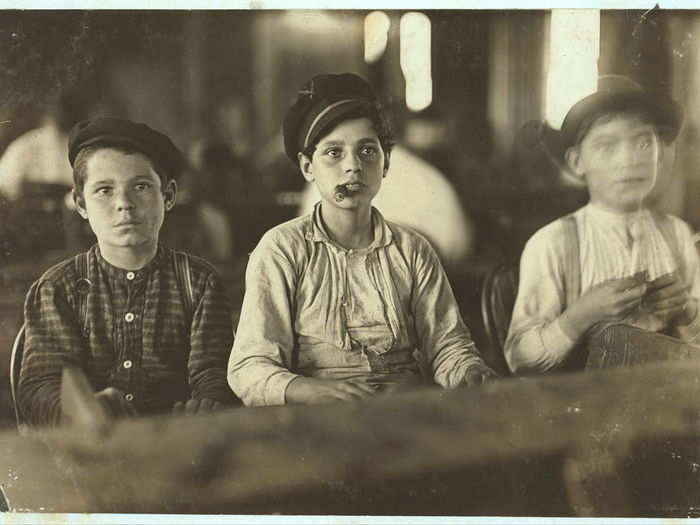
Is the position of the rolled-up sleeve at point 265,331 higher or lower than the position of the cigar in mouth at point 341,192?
lower

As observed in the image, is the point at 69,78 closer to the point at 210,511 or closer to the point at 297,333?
the point at 297,333

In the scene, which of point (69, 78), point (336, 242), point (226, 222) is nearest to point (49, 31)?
point (69, 78)

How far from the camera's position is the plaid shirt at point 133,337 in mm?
1879

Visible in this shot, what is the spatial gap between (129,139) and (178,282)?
0.36 m

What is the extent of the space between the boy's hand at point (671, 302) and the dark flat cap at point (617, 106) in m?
0.39

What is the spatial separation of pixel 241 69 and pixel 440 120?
49 centimetres

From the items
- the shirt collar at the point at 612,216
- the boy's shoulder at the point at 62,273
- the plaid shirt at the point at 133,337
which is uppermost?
the shirt collar at the point at 612,216

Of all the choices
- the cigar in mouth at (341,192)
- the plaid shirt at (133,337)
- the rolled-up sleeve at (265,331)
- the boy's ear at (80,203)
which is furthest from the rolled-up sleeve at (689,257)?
the boy's ear at (80,203)

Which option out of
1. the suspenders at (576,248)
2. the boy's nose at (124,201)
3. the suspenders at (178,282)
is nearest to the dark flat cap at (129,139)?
the boy's nose at (124,201)

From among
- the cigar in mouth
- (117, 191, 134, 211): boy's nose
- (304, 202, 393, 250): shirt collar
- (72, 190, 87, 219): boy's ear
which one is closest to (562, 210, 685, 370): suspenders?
(304, 202, 393, 250): shirt collar

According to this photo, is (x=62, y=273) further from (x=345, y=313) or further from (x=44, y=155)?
(x=345, y=313)

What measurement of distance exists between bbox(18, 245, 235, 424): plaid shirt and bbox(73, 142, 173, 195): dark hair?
167 millimetres

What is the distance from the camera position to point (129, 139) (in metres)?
1.88

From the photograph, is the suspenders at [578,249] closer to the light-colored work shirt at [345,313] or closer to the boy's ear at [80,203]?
the light-colored work shirt at [345,313]
